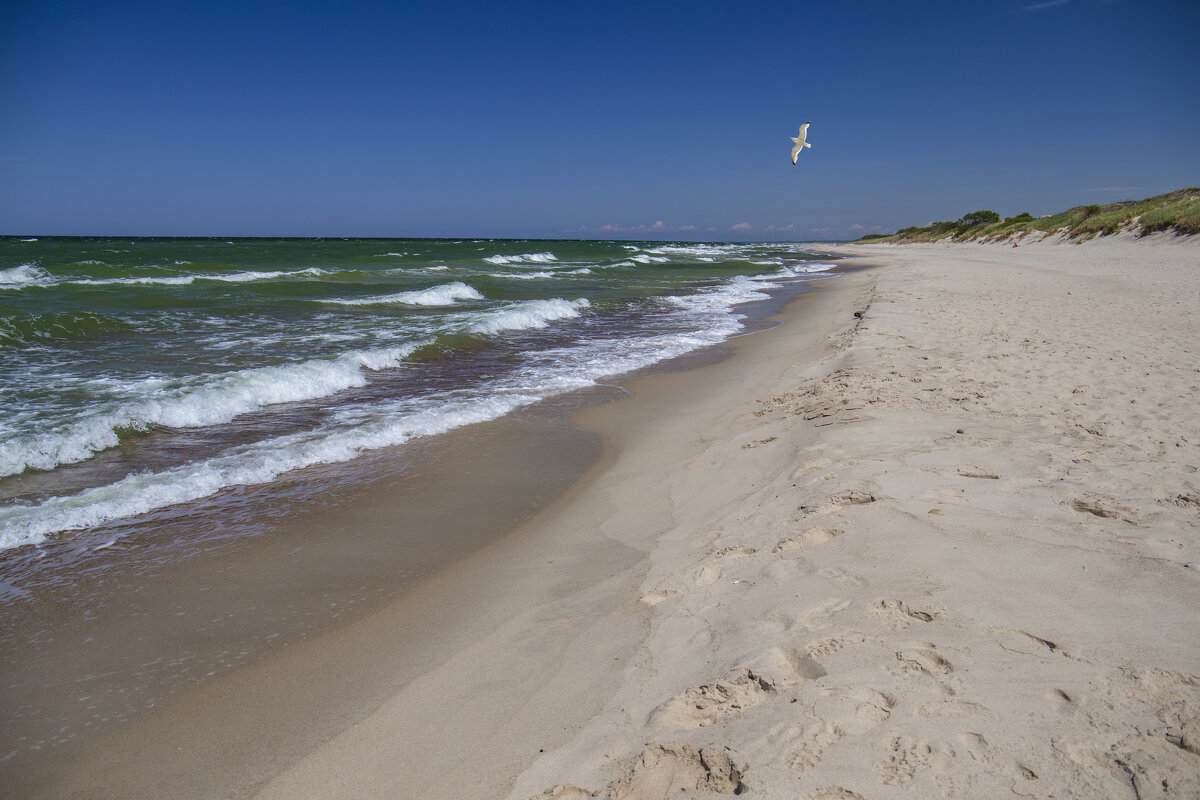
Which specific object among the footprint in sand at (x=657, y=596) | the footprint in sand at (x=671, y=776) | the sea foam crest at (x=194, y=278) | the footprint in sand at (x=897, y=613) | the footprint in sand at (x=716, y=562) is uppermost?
the footprint in sand at (x=897, y=613)

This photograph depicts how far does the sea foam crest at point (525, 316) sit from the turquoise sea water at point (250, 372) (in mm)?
75

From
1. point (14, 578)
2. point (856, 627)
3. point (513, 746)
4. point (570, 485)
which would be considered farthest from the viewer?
point (570, 485)

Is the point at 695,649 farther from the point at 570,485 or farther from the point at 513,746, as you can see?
the point at 570,485

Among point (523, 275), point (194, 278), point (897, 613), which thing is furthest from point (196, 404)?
point (523, 275)

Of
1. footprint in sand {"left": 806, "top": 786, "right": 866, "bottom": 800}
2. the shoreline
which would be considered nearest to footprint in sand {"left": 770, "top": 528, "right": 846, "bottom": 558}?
footprint in sand {"left": 806, "top": 786, "right": 866, "bottom": 800}

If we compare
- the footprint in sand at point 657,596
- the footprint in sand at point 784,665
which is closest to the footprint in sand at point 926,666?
the footprint in sand at point 784,665

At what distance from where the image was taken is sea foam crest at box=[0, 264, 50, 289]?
21.5 meters

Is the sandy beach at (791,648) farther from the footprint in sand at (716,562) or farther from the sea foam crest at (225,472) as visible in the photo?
the sea foam crest at (225,472)

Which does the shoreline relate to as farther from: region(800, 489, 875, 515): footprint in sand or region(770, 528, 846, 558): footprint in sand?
region(800, 489, 875, 515): footprint in sand

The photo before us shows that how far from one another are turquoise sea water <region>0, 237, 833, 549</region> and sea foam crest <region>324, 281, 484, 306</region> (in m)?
0.09

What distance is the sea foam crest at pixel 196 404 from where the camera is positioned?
566 cm

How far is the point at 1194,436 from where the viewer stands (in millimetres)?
4457

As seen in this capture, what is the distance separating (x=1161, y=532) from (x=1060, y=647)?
134cm

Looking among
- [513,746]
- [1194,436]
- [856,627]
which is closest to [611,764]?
[513,746]
